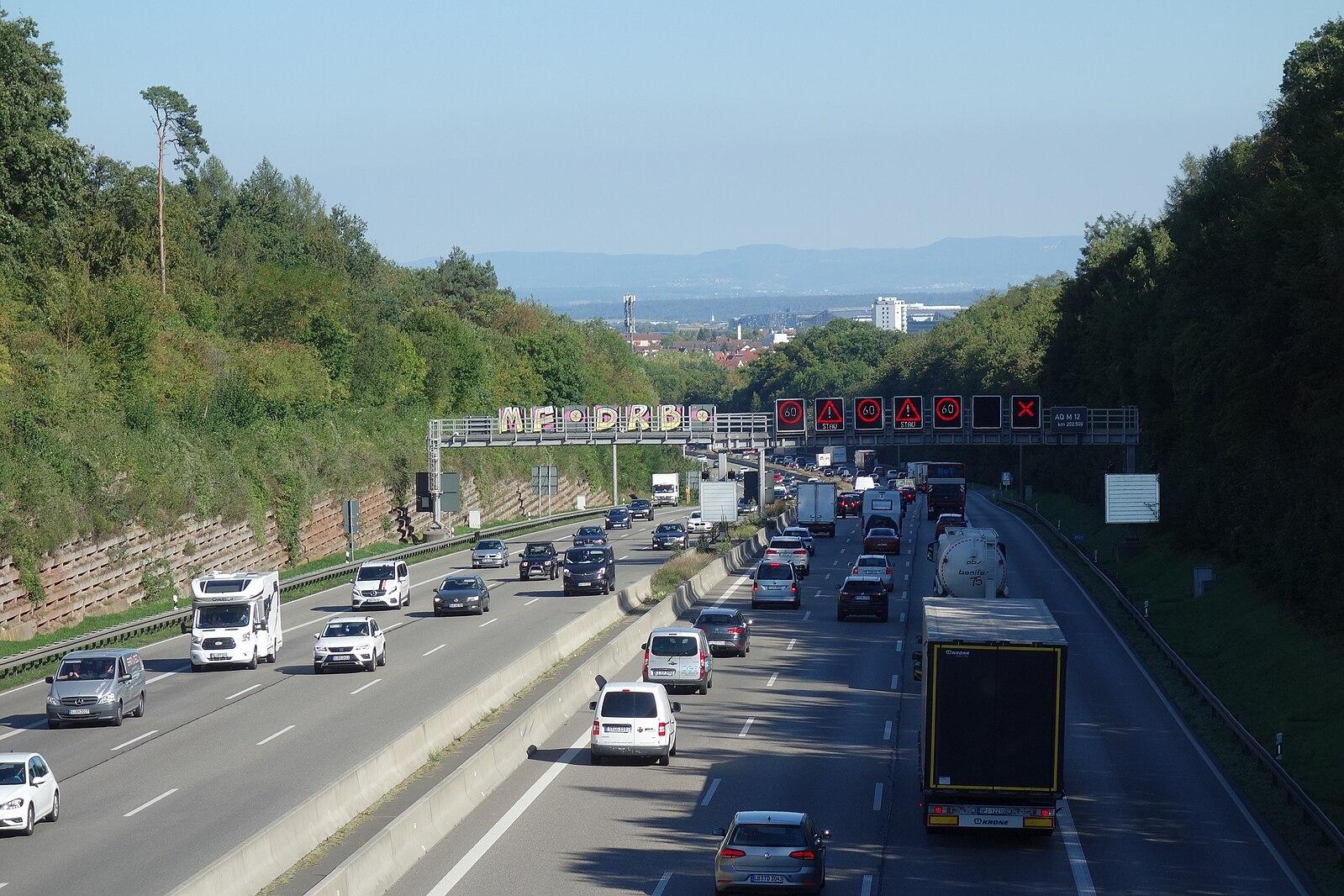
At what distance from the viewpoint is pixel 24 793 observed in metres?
24.0

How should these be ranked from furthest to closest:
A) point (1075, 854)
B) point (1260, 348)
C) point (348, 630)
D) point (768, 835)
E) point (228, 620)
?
point (1260, 348) < point (228, 620) < point (348, 630) < point (1075, 854) < point (768, 835)

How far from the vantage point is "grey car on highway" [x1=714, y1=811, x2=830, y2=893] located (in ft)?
64.2

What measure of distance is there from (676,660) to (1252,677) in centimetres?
1436

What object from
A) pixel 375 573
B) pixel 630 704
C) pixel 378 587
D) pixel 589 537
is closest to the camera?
pixel 630 704

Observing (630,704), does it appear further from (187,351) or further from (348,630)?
(187,351)

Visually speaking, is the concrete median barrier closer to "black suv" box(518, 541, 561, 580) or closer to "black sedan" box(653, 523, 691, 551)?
"black suv" box(518, 541, 561, 580)

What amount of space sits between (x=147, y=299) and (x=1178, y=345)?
5001cm

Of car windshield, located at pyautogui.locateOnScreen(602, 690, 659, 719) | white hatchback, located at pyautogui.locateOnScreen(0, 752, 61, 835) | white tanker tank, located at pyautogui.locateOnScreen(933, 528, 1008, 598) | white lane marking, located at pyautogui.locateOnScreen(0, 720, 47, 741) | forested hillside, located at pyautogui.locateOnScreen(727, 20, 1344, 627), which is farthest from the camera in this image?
forested hillside, located at pyautogui.locateOnScreen(727, 20, 1344, 627)

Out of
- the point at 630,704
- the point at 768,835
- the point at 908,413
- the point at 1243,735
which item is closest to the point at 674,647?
the point at 630,704

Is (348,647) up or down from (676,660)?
down

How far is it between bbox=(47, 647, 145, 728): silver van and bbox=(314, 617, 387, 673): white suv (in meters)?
6.46

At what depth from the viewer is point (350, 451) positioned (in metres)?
88.2

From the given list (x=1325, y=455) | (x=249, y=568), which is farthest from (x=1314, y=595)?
(x=249, y=568)

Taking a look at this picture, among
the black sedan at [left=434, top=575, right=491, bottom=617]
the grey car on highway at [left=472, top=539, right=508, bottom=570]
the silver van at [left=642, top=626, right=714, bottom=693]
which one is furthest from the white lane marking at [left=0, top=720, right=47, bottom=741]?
the grey car on highway at [left=472, top=539, right=508, bottom=570]
